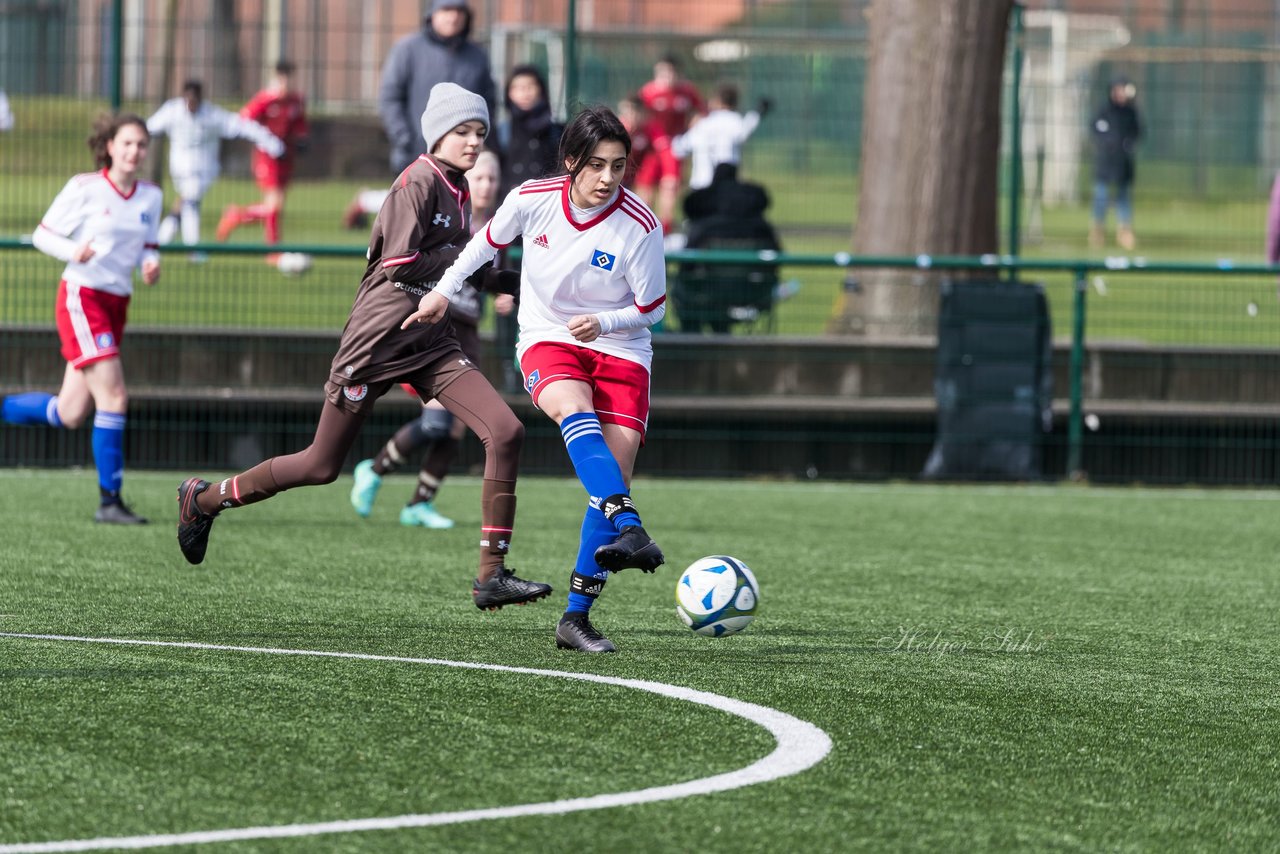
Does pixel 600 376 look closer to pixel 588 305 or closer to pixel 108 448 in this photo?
pixel 588 305

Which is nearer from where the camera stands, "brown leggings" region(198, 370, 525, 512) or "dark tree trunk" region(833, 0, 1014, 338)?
"brown leggings" region(198, 370, 525, 512)

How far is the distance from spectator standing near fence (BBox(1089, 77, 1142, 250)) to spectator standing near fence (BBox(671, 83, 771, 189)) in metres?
4.43

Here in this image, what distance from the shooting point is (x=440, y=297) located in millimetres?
6785

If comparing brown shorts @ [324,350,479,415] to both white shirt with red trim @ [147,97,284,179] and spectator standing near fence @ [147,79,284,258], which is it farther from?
white shirt with red trim @ [147,97,284,179]

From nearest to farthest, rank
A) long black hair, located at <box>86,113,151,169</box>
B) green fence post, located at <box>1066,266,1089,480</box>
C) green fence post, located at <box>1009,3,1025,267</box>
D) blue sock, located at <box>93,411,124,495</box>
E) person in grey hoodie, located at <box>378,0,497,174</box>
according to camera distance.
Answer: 1. long black hair, located at <box>86,113,151,169</box>
2. blue sock, located at <box>93,411,124,495</box>
3. person in grey hoodie, located at <box>378,0,497,174</box>
4. green fence post, located at <box>1066,266,1089,480</box>
5. green fence post, located at <box>1009,3,1025,267</box>

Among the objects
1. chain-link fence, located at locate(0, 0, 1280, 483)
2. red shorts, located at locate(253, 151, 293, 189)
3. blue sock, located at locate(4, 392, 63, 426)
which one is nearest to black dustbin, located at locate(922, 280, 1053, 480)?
chain-link fence, located at locate(0, 0, 1280, 483)

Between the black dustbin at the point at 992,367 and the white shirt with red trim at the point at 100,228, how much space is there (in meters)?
5.65

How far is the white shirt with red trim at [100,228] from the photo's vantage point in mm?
9992

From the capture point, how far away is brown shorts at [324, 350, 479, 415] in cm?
735

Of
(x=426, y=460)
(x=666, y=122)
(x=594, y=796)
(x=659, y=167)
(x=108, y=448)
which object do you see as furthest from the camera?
(x=659, y=167)

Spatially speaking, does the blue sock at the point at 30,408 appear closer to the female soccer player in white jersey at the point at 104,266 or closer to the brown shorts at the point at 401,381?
the female soccer player in white jersey at the point at 104,266

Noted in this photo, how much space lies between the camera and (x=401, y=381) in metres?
7.43

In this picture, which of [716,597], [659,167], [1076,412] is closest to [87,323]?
[716,597]

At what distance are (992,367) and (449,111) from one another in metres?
6.93
